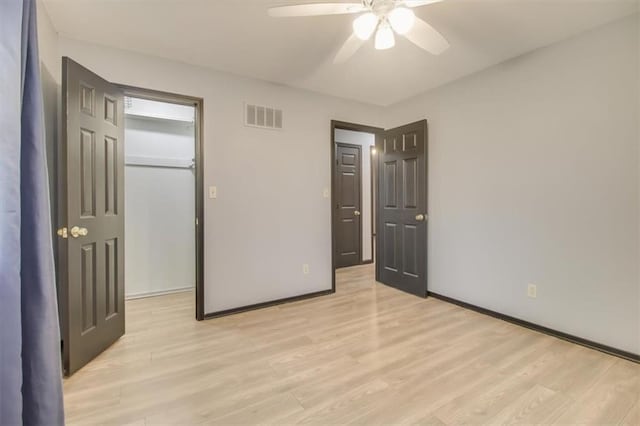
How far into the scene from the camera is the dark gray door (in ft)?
16.7

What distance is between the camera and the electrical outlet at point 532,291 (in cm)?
266

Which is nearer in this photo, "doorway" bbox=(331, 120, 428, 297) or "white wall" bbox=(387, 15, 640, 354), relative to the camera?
"white wall" bbox=(387, 15, 640, 354)

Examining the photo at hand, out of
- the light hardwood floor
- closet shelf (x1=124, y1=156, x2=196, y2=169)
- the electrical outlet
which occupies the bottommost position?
the light hardwood floor

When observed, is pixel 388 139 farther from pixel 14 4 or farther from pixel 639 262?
pixel 14 4

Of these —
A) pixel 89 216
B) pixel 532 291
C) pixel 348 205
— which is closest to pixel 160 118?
pixel 89 216

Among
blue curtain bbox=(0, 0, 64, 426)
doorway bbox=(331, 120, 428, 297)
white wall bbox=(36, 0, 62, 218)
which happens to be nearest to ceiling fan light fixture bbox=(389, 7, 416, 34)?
blue curtain bbox=(0, 0, 64, 426)

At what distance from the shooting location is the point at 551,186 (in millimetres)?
2533

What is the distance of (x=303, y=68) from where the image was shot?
2.94m

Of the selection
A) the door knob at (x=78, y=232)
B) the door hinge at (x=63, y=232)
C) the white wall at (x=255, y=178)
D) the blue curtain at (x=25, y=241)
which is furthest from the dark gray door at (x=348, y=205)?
the blue curtain at (x=25, y=241)

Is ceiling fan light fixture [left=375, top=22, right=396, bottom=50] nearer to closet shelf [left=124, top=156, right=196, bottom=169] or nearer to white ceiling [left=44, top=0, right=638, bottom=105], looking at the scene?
white ceiling [left=44, top=0, right=638, bottom=105]

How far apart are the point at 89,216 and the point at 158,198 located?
1.54 m

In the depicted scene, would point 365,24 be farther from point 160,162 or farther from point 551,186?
point 160,162

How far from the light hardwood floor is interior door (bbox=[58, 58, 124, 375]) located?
0.75 feet

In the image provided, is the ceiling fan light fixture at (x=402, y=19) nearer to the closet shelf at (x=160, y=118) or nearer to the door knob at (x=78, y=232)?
the door knob at (x=78, y=232)
